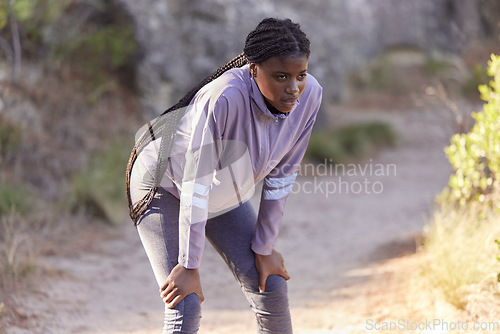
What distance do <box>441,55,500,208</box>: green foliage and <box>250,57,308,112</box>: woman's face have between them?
199 centimetres

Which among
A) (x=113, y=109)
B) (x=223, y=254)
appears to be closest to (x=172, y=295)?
(x=223, y=254)

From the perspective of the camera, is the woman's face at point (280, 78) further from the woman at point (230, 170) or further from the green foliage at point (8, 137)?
the green foliage at point (8, 137)

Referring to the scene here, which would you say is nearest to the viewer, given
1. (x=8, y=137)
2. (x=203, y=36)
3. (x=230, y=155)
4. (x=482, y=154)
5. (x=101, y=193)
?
(x=230, y=155)

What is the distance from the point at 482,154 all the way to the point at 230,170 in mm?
2264

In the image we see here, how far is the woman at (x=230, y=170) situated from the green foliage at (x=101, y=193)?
335 cm

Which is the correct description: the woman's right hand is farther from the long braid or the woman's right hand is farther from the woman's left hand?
the long braid

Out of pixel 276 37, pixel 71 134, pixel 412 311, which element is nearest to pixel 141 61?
pixel 71 134

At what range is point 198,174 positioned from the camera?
5.95 feet

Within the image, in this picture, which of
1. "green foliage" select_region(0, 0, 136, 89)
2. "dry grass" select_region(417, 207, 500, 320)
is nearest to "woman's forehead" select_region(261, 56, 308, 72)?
"dry grass" select_region(417, 207, 500, 320)

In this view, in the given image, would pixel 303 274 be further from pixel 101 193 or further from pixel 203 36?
pixel 203 36

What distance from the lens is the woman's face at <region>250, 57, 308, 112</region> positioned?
180 centimetres

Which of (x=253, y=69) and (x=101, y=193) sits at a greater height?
(x=253, y=69)

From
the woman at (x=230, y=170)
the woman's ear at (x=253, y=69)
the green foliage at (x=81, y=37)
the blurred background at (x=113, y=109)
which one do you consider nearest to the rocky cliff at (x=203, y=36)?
the blurred background at (x=113, y=109)

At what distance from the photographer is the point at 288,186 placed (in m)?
2.20
